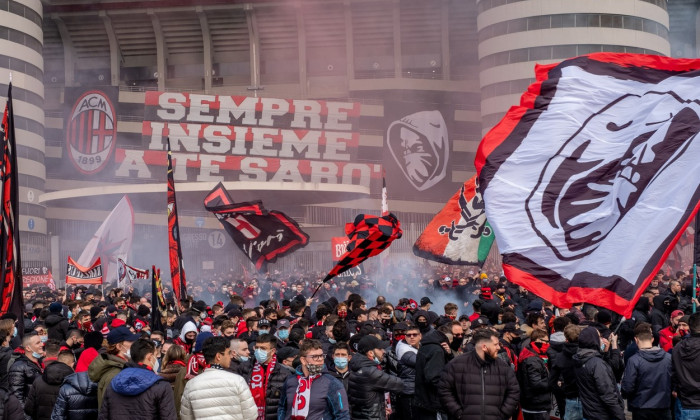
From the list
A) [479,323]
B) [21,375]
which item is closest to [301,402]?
[21,375]

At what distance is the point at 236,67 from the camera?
70125mm

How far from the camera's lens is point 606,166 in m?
9.09

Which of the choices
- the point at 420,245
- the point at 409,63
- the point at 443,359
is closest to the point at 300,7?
the point at 409,63

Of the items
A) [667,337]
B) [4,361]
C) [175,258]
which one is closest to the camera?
[4,361]

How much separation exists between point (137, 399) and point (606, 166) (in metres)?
4.70

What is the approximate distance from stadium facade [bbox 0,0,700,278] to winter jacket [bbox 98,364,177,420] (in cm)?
4466

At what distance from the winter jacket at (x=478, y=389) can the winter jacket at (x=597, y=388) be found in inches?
49.1

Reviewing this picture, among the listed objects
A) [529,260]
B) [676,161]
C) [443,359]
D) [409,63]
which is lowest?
[443,359]

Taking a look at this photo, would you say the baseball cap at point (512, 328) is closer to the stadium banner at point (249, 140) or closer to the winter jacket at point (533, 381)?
the winter jacket at point (533, 381)

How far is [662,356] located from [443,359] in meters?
2.04

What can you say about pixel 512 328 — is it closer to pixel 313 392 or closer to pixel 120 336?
pixel 313 392

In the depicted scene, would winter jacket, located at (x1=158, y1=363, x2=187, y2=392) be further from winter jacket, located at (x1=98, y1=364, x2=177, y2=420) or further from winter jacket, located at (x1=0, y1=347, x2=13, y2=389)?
winter jacket, located at (x1=0, y1=347, x2=13, y2=389)

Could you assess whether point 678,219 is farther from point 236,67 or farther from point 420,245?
point 236,67

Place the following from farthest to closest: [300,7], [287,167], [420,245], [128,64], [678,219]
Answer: [128,64] → [300,7] → [287,167] → [420,245] → [678,219]
